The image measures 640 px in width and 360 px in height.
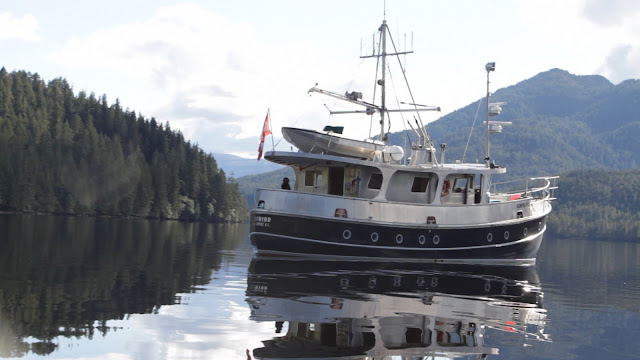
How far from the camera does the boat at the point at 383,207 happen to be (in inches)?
1121

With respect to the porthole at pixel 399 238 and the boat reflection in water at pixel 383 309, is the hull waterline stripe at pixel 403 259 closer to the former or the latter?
the porthole at pixel 399 238

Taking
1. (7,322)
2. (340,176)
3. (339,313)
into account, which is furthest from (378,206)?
(7,322)

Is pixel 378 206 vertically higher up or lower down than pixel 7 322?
higher up

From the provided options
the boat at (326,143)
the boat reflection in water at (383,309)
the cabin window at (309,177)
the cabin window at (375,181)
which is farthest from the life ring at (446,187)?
the cabin window at (309,177)

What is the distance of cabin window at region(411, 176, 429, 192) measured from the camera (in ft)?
102

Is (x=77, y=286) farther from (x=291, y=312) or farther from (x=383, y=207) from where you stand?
(x=383, y=207)

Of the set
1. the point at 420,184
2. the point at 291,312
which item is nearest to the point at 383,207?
the point at 420,184

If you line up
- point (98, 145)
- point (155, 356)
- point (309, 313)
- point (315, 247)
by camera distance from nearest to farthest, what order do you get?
point (155, 356), point (309, 313), point (315, 247), point (98, 145)

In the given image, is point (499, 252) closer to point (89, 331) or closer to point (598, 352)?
point (598, 352)

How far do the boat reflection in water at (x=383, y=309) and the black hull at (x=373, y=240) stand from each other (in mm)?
1616

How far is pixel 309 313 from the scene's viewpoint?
48.4ft

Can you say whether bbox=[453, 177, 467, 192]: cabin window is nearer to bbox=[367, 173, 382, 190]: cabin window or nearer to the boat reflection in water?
bbox=[367, 173, 382, 190]: cabin window

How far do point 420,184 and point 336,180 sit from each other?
3.57 meters

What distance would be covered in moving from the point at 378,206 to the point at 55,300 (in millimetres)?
16136
